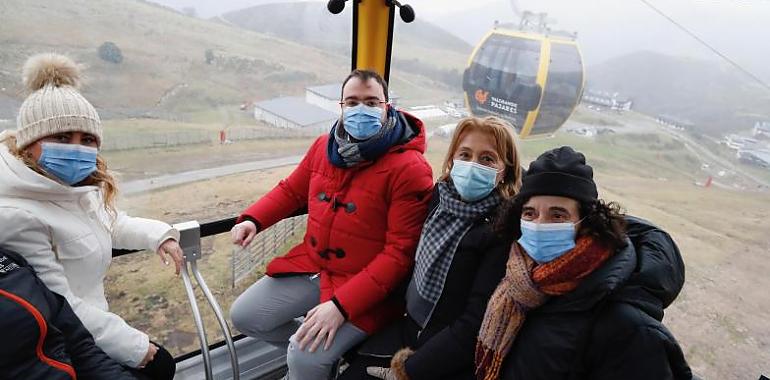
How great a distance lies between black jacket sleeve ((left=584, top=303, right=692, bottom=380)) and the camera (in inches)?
36.8

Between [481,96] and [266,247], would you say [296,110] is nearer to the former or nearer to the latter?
[266,247]

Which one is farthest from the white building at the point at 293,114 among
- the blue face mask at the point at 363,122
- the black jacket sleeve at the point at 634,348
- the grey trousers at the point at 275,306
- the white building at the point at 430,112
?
the black jacket sleeve at the point at 634,348

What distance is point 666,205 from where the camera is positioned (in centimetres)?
234

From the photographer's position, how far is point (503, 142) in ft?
4.64

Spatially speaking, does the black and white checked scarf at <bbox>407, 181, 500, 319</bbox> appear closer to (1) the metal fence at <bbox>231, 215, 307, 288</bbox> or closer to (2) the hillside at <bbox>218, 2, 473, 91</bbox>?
(1) the metal fence at <bbox>231, 215, 307, 288</bbox>

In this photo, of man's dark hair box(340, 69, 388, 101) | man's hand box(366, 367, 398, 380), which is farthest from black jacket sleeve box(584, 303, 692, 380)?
man's dark hair box(340, 69, 388, 101)

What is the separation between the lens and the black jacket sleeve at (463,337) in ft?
4.27

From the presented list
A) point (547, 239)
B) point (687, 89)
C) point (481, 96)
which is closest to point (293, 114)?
point (481, 96)

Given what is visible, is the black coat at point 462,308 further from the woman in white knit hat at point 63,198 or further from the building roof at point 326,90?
the building roof at point 326,90

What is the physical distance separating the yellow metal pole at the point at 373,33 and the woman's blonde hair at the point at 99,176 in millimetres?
1360

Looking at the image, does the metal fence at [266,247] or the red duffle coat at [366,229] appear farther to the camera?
the metal fence at [266,247]

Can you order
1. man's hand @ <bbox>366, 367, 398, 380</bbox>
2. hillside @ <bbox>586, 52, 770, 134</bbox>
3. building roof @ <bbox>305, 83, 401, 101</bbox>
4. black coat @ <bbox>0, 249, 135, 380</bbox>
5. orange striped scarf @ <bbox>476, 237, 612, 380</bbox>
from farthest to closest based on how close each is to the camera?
building roof @ <bbox>305, 83, 401, 101</bbox>, hillside @ <bbox>586, 52, 770, 134</bbox>, man's hand @ <bbox>366, 367, 398, 380</bbox>, orange striped scarf @ <bbox>476, 237, 612, 380</bbox>, black coat @ <bbox>0, 249, 135, 380</bbox>

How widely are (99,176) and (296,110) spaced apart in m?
1.27

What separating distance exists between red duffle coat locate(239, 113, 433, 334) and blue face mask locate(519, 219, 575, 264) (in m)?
0.50
